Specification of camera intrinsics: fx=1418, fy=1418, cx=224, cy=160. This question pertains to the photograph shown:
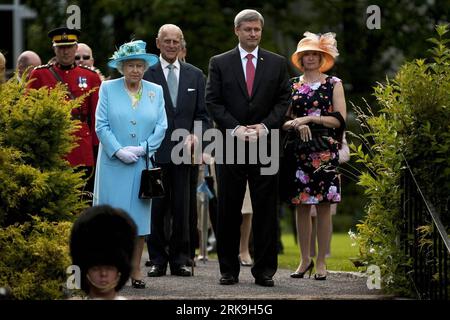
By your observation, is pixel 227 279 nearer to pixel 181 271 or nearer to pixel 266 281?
pixel 266 281

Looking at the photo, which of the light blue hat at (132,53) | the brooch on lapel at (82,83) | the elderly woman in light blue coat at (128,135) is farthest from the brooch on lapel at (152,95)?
the brooch on lapel at (82,83)

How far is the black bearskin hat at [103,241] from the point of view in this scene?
25.6 feet

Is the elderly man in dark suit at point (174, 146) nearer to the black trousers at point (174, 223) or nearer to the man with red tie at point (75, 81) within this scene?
the black trousers at point (174, 223)

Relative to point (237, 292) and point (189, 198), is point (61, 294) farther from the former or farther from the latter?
point (189, 198)

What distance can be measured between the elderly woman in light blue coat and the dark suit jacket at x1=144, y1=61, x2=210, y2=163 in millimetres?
1193

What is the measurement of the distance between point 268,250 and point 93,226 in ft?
14.4

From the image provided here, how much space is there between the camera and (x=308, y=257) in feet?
42.8

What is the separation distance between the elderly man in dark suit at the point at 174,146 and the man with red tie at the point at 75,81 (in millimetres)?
578

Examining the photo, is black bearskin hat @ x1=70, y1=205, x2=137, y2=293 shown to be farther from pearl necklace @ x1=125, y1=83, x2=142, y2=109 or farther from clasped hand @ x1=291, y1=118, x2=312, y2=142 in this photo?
clasped hand @ x1=291, y1=118, x2=312, y2=142

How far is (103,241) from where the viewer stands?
7.88 m

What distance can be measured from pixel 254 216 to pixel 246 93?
1.07m

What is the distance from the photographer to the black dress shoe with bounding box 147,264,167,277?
43.2ft
